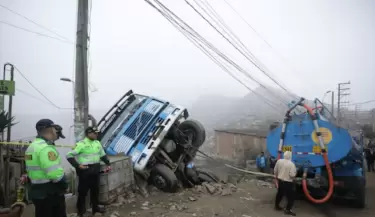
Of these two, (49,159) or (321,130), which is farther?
(321,130)

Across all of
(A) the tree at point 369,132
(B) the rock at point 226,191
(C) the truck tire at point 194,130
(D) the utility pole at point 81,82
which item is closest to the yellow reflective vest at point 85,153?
(D) the utility pole at point 81,82

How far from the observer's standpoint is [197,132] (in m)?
8.25

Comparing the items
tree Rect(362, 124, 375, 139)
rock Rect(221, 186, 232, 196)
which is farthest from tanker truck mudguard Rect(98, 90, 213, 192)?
tree Rect(362, 124, 375, 139)

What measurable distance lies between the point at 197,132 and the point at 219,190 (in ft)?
6.48

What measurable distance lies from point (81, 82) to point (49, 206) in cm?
300

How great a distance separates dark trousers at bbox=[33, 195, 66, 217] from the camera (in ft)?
11.2

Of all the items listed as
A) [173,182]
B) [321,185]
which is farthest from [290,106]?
[173,182]

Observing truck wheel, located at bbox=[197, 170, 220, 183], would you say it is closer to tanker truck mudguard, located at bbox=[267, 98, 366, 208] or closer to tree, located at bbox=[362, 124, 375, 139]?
tanker truck mudguard, located at bbox=[267, 98, 366, 208]

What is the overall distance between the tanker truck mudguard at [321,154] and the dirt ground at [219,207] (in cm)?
29

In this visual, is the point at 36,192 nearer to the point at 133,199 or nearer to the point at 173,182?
the point at 133,199

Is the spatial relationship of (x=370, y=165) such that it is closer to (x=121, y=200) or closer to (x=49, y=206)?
(x=121, y=200)

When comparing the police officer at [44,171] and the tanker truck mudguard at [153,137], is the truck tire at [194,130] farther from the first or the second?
the police officer at [44,171]

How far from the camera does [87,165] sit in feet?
15.9

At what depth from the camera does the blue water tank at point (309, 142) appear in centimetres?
573
